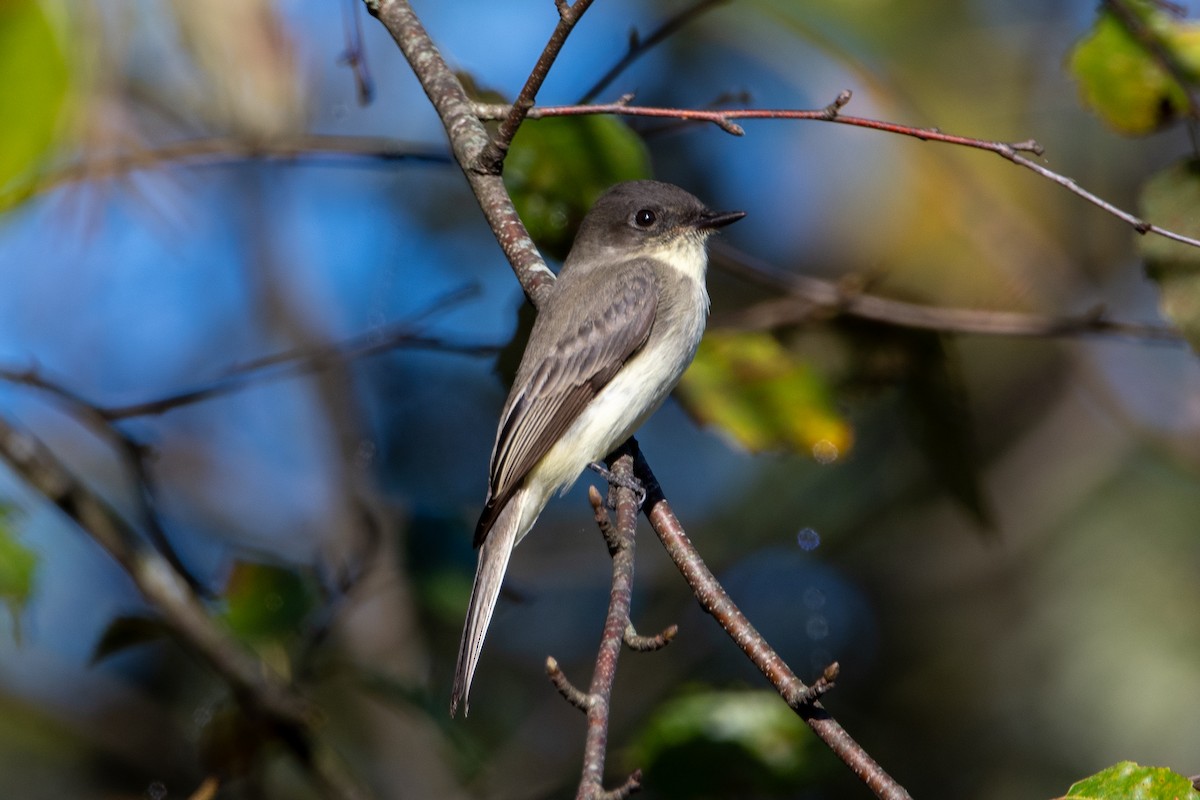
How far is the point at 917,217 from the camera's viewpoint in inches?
214

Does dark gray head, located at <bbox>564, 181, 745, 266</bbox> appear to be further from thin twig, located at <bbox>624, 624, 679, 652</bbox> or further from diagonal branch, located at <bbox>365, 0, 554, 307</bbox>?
thin twig, located at <bbox>624, 624, 679, 652</bbox>

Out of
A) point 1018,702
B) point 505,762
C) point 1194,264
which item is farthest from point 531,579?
point 1194,264

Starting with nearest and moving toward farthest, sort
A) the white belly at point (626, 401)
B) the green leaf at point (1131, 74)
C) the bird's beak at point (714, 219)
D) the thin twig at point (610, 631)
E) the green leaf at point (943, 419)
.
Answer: the thin twig at point (610, 631) < the green leaf at point (1131, 74) < the white belly at point (626, 401) < the green leaf at point (943, 419) < the bird's beak at point (714, 219)

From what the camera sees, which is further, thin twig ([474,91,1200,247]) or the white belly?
the white belly

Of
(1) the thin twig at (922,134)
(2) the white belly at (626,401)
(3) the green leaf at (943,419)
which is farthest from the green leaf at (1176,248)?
(2) the white belly at (626,401)

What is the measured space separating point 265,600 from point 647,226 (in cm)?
165

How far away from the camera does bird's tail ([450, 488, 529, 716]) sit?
2.85 m

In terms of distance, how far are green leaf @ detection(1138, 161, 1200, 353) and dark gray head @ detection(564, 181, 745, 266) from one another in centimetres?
128

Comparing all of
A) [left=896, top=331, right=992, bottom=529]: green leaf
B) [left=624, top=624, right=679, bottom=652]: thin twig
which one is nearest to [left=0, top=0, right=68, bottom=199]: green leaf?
[left=624, top=624, right=679, bottom=652]: thin twig

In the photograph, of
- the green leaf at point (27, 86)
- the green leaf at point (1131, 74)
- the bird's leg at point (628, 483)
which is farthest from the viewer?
the bird's leg at point (628, 483)

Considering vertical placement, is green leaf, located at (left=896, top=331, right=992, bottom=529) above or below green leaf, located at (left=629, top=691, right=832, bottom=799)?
above

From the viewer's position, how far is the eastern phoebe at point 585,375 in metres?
3.28

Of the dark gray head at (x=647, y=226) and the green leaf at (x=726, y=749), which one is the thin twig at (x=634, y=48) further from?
the green leaf at (x=726, y=749)

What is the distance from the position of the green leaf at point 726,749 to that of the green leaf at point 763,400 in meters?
0.71
